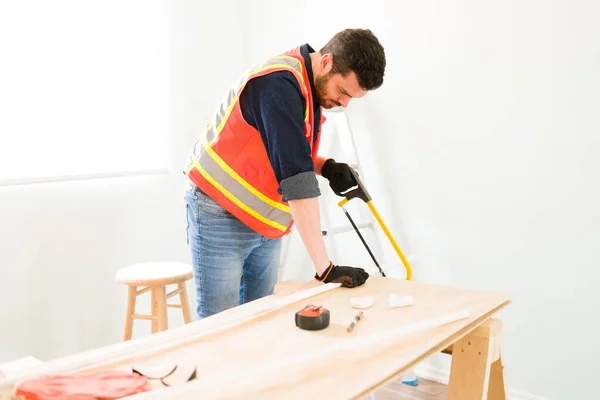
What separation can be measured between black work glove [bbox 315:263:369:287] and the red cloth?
63cm

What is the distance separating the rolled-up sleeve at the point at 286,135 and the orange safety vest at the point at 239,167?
12 centimetres

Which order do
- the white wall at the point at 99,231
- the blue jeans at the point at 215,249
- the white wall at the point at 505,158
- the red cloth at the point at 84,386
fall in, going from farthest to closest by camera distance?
the white wall at the point at 99,231 < the white wall at the point at 505,158 < the blue jeans at the point at 215,249 < the red cloth at the point at 84,386

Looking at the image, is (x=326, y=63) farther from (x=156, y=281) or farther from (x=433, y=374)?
(x=433, y=374)

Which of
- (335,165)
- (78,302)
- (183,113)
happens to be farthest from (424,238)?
(78,302)

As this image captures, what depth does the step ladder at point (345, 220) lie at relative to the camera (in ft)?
8.20

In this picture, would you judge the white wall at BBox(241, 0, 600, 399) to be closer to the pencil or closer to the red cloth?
the pencil

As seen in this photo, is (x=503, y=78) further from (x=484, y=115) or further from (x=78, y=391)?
(x=78, y=391)

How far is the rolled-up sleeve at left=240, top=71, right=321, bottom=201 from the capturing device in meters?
1.32

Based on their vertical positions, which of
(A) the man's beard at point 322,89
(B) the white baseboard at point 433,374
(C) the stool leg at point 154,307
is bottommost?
(B) the white baseboard at point 433,374

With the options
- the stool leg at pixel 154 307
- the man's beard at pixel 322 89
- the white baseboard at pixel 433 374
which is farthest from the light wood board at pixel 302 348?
the white baseboard at pixel 433 374

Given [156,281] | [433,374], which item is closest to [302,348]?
[156,281]

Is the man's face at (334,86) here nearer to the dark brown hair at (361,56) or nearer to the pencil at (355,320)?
the dark brown hair at (361,56)

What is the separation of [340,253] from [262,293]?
1.09 m

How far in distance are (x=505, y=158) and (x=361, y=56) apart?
1.08 m
